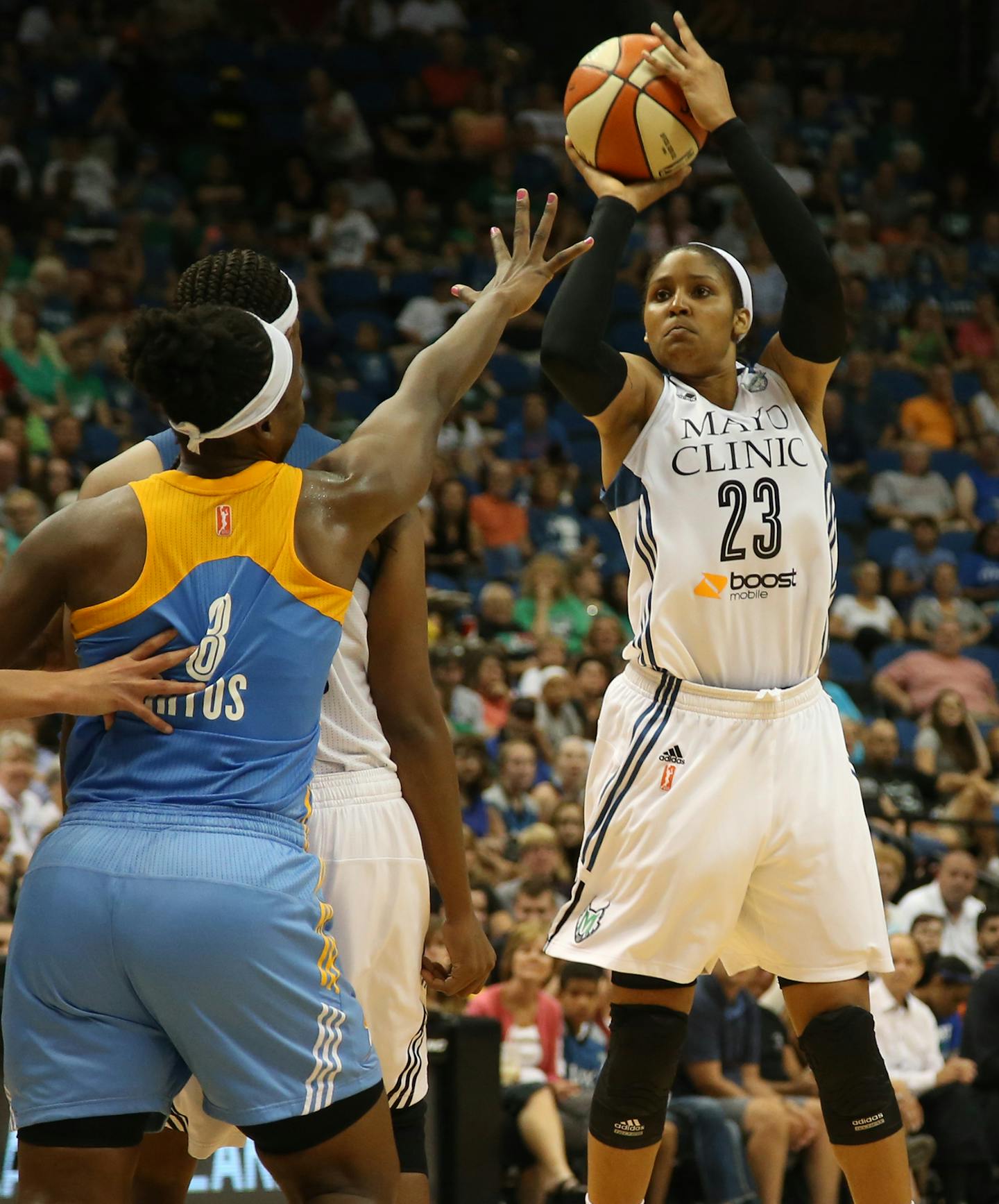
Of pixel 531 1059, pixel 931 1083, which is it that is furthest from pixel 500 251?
pixel 931 1083

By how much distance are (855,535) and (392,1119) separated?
1114 cm

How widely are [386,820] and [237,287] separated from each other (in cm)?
110

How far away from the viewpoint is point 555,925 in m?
4.36

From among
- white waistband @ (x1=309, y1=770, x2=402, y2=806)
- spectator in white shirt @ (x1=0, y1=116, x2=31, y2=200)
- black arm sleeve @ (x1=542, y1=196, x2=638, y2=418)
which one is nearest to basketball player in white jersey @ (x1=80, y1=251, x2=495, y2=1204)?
white waistband @ (x1=309, y1=770, x2=402, y2=806)

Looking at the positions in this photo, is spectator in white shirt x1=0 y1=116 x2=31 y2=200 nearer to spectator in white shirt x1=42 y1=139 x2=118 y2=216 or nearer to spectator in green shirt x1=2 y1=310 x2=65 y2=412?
spectator in white shirt x1=42 y1=139 x2=118 y2=216

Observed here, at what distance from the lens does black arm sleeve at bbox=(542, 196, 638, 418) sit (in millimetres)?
4113

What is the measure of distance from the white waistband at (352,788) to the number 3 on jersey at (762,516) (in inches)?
42.7

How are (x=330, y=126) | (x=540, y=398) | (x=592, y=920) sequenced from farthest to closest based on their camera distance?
(x=330, y=126)
(x=540, y=398)
(x=592, y=920)

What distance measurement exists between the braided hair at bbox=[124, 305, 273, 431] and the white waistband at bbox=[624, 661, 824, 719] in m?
1.56

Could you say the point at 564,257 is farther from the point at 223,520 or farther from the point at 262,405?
the point at 223,520

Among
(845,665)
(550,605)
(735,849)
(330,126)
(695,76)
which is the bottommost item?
(735,849)

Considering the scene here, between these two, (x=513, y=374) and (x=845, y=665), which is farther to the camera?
(x=513, y=374)

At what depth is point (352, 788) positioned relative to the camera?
3506 millimetres

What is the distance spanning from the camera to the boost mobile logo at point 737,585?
4.12m
